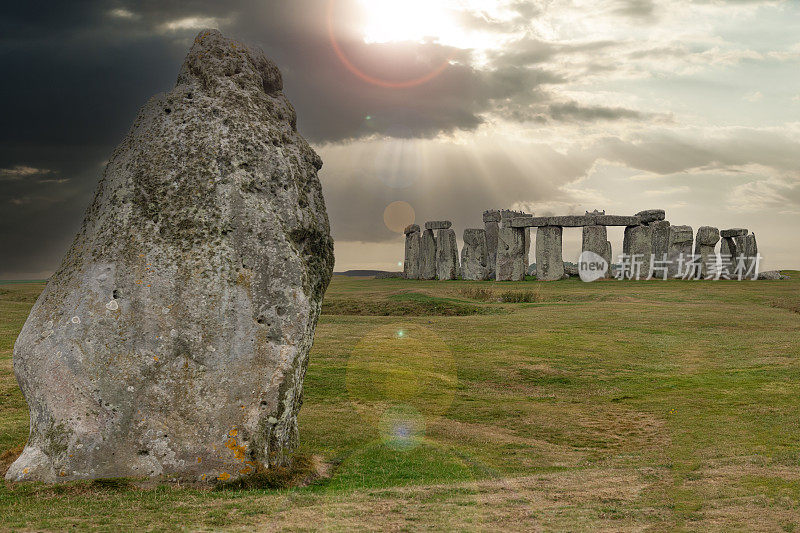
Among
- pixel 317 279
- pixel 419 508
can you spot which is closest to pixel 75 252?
pixel 317 279

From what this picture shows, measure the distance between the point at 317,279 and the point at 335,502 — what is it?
2247 mm

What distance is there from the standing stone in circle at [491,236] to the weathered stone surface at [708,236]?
Answer: 1205 cm

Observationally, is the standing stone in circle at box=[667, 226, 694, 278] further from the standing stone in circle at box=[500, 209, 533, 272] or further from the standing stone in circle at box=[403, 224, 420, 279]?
the standing stone in circle at box=[403, 224, 420, 279]

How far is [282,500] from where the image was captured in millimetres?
5773

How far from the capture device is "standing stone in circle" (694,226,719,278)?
133 ft

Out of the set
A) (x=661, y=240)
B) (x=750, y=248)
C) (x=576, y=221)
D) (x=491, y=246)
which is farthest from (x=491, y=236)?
(x=750, y=248)

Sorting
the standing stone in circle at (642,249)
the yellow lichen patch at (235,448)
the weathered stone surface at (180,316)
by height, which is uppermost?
the standing stone in circle at (642,249)

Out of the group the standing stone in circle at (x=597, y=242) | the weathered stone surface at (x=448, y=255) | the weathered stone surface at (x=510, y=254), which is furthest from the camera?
the weathered stone surface at (x=448, y=255)

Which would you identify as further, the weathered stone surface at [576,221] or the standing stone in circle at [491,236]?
the standing stone in circle at [491,236]

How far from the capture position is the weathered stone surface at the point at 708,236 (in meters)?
40.7

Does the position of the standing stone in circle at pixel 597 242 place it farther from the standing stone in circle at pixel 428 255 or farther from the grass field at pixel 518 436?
the grass field at pixel 518 436

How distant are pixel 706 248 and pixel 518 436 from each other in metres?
36.0

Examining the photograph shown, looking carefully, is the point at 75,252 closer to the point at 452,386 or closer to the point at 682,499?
the point at 682,499

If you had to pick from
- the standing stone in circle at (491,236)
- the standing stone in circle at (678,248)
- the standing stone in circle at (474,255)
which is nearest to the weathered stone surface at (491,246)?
the standing stone in circle at (491,236)
